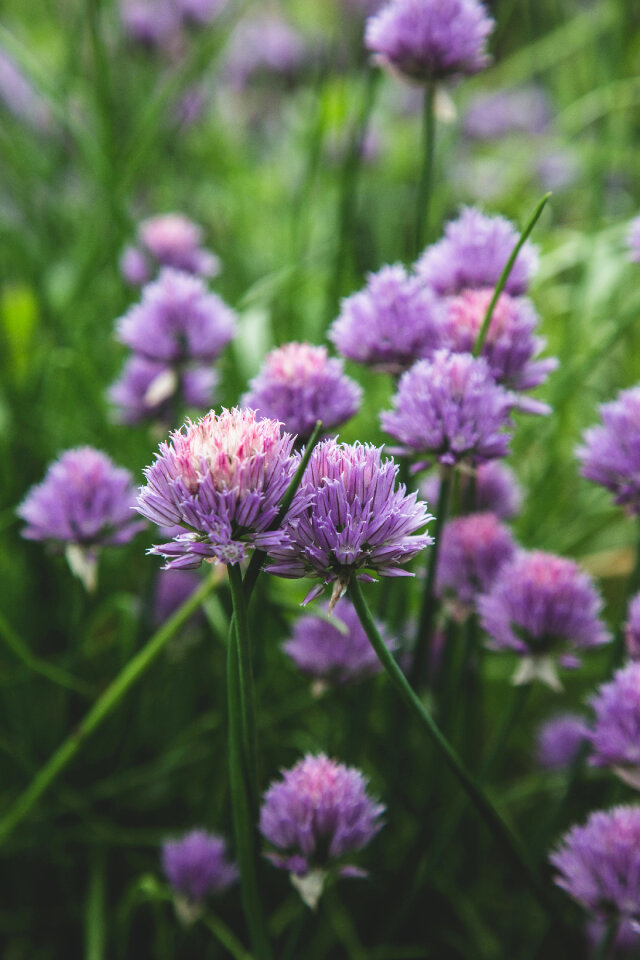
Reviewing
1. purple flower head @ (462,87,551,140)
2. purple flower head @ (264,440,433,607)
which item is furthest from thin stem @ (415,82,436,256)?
purple flower head @ (462,87,551,140)

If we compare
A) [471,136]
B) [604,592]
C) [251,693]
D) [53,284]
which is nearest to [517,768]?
[604,592]

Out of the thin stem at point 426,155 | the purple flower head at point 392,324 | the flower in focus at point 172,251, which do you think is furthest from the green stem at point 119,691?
the flower in focus at point 172,251

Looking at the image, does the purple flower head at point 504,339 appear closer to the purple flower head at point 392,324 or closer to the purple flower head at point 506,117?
the purple flower head at point 392,324

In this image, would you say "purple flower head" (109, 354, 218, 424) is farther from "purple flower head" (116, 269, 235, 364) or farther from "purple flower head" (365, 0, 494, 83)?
"purple flower head" (365, 0, 494, 83)

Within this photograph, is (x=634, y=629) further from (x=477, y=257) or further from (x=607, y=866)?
(x=477, y=257)

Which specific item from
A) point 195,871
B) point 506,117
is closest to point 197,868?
point 195,871
